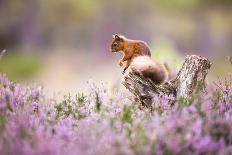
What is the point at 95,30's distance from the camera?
2420 centimetres

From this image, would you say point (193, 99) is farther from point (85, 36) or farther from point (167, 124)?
point (85, 36)

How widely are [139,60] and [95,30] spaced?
18908mm

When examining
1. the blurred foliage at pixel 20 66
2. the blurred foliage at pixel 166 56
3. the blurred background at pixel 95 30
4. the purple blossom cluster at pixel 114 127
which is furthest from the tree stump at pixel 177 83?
the blurred background at pixel 95 30

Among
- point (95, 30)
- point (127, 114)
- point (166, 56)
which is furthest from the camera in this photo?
point (95, 30)

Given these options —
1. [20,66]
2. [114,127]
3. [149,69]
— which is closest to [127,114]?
[114,127]

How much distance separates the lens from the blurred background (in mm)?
19559

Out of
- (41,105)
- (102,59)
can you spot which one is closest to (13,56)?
(102,59)

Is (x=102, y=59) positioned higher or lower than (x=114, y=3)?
lower

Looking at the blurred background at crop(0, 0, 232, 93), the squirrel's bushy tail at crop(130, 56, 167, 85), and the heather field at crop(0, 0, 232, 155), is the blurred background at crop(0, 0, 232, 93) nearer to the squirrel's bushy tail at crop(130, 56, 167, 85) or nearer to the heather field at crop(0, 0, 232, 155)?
the heather field at crop(0, 0, 232, 155)

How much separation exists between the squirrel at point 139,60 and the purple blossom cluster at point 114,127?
469mm

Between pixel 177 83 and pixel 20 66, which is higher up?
pixel 177 83

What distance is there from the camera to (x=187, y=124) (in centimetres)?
396

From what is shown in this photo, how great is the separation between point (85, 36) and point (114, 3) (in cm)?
283

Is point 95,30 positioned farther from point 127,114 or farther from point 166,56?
point 127,114
